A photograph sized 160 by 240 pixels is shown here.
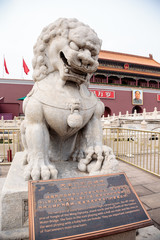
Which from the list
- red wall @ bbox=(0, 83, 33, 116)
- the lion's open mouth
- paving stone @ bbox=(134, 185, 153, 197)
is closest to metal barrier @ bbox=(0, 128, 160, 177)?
paving stone @ bbox=(134, 185, 153, 197)

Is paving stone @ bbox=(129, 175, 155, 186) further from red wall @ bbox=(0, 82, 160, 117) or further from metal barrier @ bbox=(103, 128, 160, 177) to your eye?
red wall @ bbox=(0, 82, 160, 117)

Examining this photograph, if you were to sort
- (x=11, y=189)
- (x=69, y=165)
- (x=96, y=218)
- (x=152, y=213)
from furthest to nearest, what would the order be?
(x=152, y=213), (x=69, y=165), (x=11, y=189), (x=96, y=218)

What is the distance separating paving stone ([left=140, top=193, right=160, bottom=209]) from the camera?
2.06 meters

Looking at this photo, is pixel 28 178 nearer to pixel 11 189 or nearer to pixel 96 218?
pixel 11 189

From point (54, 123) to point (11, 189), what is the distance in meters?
0.64

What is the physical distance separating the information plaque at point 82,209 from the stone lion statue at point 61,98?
16 centimetres

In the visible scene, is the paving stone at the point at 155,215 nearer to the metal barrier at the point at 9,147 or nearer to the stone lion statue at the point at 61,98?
the stone lion statue at the point at 61,98

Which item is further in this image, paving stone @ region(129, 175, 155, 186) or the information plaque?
paving stone @ region(129, 175, 155, 186)

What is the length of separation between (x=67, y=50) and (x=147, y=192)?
7.07ft

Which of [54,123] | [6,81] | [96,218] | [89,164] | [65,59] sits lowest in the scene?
[96,218]

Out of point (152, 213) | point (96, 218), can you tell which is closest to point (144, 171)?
point (152, 213)

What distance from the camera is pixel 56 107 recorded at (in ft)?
5.06

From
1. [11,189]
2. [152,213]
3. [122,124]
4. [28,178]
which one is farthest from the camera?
[122,124]

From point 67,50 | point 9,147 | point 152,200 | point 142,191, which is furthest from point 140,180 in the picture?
point 9,147
